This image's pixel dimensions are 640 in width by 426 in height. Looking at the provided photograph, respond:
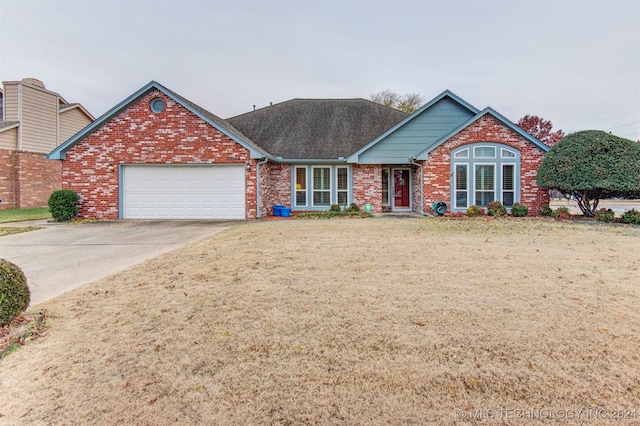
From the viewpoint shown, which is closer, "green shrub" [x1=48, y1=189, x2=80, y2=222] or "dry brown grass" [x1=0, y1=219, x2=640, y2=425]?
"dry brown grass" [x1=0, y1=219, x2=640, y2=425]

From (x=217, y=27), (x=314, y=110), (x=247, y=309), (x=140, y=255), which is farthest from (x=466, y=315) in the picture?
(x=314, y=110)

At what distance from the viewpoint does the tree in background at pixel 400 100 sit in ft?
115

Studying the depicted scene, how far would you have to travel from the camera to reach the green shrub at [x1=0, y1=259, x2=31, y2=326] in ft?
11.3

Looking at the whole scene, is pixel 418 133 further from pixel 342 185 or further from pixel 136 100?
pixel 136 100

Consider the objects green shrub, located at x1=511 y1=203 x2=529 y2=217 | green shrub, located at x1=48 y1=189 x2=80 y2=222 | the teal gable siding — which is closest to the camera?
green shrub, located at x1=48 y1=189 x2=80 y2=222

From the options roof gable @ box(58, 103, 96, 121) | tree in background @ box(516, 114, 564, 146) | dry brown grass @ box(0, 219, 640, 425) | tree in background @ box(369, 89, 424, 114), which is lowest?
dry brown grass @ box(0, 219, 640, 425)

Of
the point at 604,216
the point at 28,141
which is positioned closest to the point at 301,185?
the point at 604,216

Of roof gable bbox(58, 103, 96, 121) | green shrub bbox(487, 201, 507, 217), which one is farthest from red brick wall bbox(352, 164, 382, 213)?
roof gable bbox(58, 103, 96, 121)

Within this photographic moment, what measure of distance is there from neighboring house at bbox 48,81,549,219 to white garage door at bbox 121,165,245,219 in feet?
0.14

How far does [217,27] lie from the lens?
1584 centimetres

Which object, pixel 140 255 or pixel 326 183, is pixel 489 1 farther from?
pixel 140 255

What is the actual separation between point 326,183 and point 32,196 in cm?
1732

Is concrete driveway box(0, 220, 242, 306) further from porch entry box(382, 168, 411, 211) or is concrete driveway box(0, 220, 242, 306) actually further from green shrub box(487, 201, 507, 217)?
green shrub box(487, 201, 507, 217)

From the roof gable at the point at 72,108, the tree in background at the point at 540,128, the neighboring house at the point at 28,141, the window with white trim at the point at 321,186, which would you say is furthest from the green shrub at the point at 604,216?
the roof gable at the point at 72,108
